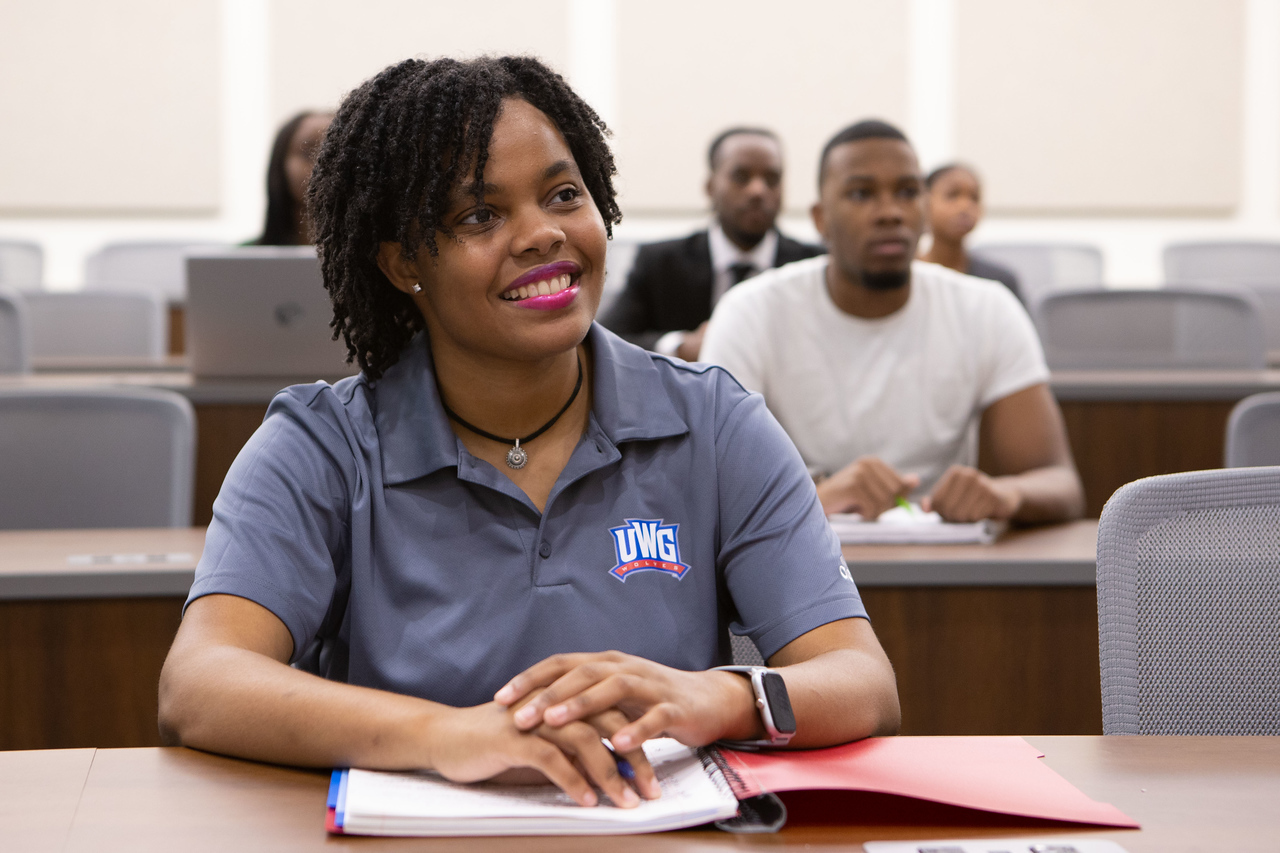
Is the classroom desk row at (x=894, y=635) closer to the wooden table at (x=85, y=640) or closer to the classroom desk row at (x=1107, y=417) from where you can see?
the wooden table at (x=85, y=640)

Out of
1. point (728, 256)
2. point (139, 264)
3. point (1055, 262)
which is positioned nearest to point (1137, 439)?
point (728, 256)

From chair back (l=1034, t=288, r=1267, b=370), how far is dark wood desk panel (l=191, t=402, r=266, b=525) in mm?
1965

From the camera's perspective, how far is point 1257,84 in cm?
615

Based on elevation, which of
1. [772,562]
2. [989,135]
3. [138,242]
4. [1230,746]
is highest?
[989,135]

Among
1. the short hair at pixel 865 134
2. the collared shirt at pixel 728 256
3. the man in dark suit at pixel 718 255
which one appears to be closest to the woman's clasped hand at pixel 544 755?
the short hair at pixel 865 134

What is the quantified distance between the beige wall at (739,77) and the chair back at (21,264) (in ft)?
8.48

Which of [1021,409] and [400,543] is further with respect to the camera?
[1021,409]

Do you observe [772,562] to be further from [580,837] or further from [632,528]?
[580,837]

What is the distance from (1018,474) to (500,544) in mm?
1304

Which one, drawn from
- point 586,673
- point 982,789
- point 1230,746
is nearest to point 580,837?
point 586,673

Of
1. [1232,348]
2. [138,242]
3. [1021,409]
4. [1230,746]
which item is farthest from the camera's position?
[138,242]

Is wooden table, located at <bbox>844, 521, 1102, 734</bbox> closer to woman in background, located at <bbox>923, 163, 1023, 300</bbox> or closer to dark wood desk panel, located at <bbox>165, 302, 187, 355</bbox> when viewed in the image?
woman in background, located at <bbox>923, 163, 1023, 300</bbox>

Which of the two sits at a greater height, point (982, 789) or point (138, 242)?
point (138, 242)

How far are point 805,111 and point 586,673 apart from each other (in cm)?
546
